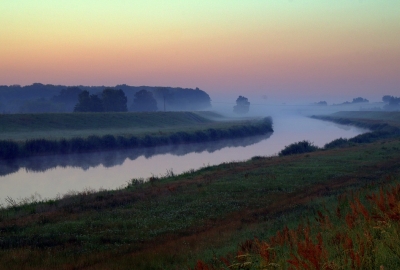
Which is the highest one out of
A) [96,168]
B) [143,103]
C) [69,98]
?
[69,98]

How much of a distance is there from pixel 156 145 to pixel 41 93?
142929mm

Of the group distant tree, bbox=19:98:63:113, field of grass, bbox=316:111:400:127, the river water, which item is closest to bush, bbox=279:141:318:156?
the river water

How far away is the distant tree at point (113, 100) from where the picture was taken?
9019 cm

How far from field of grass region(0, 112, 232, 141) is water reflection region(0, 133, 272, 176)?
22.9 feet

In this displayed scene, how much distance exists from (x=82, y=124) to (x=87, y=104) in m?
18.6

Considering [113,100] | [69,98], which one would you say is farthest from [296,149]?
[69,98]

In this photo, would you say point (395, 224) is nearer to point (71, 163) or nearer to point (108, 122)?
point (71, 163)

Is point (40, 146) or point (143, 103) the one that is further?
point (143, 103)

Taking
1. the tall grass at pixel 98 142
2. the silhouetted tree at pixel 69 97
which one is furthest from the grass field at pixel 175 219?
the silhouetted tree at pixel 69 97

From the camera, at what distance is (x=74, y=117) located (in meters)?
68.1

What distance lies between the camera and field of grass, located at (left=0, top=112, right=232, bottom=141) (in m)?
53.4

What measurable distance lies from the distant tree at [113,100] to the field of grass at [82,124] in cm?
1168

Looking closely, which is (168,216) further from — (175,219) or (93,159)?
(93,159)

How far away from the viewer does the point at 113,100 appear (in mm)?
91812
